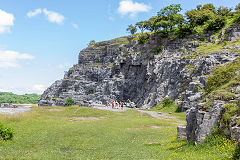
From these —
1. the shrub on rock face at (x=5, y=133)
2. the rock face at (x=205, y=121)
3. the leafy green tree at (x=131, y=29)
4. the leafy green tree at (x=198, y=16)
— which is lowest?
the shrub on rock face at (x=5, y=133)

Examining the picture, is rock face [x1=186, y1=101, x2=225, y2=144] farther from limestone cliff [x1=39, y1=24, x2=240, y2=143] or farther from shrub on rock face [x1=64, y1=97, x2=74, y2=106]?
shrub on rock face [x1=64, y1=97, x2=74, y2=106]

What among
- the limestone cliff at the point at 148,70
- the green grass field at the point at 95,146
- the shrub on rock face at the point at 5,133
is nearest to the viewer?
the green grass field at the point at 95,146

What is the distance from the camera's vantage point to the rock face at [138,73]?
5265cm

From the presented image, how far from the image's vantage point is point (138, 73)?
8588 cm

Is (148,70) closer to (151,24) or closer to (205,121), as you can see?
(151,24)

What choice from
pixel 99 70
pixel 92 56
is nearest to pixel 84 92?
pixel 99 70

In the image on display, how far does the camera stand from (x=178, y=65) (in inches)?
2483

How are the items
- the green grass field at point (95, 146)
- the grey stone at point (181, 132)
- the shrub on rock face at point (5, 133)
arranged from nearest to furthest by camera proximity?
the green grass field at point (95, 146) < the shrub on rock face at point (5, 133) < the grey stone at point (181, 132)

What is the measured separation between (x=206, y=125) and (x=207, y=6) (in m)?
85.2

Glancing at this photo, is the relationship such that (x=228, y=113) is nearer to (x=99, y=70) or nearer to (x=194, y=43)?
(x=194, y=43)

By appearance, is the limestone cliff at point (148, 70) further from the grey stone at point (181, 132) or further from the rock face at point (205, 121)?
the grey stone at point (181, 132)

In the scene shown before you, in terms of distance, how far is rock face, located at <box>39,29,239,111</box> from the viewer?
173 feet

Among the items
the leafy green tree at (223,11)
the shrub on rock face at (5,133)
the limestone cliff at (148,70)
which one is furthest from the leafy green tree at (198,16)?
the shrub on rock face at (5,133)

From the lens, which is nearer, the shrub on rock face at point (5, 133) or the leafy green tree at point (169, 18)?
the shrub on rock face at point (5, 133)
